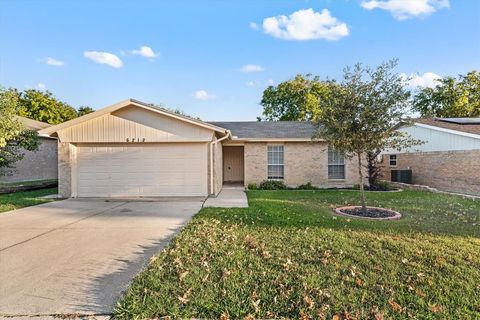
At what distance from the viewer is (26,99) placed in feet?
102

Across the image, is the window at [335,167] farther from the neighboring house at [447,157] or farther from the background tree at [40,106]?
the background tree at [40,106]

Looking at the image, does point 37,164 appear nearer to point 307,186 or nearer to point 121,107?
point 121,107

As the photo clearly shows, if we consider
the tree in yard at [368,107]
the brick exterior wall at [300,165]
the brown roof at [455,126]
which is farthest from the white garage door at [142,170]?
the brown roof at [455,126]

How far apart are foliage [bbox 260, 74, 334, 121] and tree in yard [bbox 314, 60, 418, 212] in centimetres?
2340

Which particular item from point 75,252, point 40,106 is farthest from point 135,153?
point 40,106

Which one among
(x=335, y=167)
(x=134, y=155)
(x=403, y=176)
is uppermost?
(x=134, y=155)

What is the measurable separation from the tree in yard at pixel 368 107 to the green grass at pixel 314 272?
2.34 m

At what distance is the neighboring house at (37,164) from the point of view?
1712 centimetres

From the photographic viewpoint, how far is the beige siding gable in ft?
36.8

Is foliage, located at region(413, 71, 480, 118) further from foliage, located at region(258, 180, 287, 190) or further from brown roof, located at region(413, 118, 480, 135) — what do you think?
foliage, located at region(258, 180, 287, 190)

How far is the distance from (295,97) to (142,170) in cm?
2430

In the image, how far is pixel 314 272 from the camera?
3.71 meters

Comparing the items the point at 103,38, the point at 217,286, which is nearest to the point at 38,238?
the point at 217,286

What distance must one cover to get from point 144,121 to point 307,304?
10.1m
